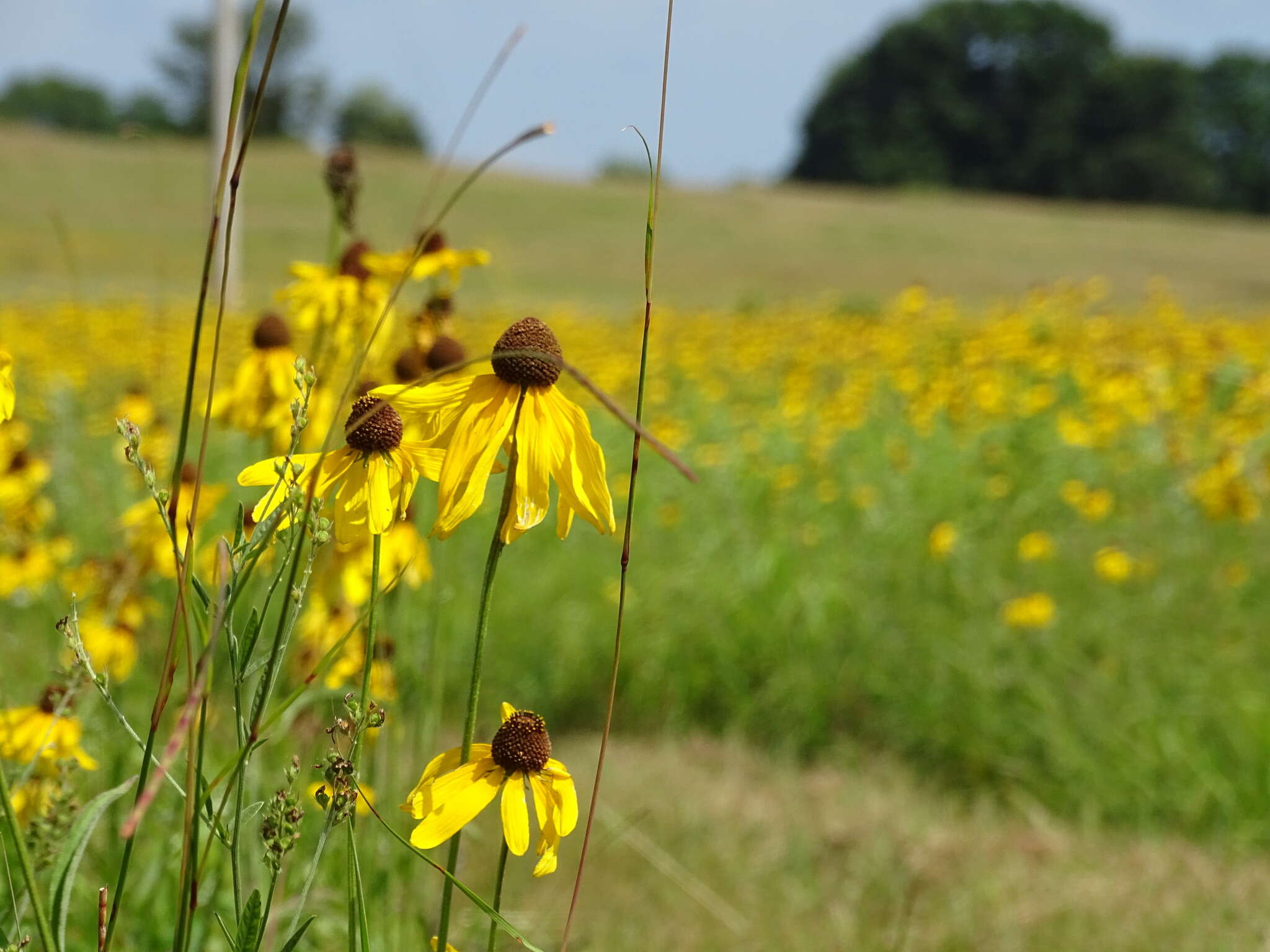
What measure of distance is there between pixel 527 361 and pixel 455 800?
30 cm

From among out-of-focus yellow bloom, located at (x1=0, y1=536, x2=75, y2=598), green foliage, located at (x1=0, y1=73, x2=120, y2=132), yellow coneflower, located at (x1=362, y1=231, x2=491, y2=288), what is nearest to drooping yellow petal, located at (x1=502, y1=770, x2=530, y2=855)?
yellow coneflower, located at (x1=362, y1=231, x2=491, y2=288)

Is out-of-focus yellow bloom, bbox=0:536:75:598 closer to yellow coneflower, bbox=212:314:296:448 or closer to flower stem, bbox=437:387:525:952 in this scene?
yellow coneflower, bbox=212:314:296:448

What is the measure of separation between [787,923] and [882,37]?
5602 centimetres

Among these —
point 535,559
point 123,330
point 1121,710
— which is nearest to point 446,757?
point 1121,710

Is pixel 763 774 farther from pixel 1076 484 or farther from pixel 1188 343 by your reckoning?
pixel 1188 343

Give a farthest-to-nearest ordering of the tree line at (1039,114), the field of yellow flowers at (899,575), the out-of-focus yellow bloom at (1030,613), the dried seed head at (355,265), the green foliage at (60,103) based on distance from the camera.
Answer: the green foliage at (60,103), the tree line at (1039,114), the out-of-focus yellow bloom at (1030,613), the field of yellow flowers at (899,575), the dried seed head at (355,265)

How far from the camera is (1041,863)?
8.06 feet

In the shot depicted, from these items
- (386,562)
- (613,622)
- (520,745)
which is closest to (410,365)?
(386,562)

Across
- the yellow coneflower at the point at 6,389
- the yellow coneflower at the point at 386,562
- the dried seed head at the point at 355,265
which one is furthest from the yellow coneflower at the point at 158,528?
the yellow coneflower at the point at 6,389

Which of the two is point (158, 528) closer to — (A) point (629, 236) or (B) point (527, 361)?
(B) point (527, 361)

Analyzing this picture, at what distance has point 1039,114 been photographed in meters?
48.8

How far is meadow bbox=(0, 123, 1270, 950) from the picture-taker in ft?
6.52

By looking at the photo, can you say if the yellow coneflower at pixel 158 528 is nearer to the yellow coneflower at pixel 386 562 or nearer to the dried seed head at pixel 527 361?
the yellow coneflower at pixel 386 562

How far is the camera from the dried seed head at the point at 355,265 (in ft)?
5.31
